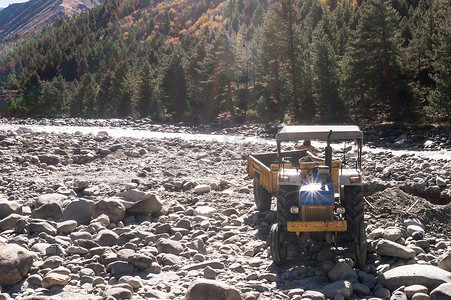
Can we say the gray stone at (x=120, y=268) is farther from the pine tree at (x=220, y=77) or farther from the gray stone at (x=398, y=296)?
the pine tree at (x=220, y=77)

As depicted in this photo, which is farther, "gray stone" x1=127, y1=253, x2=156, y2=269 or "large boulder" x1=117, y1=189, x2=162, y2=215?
"large boulder" x1=117, y1=189, x2=162, y2=215

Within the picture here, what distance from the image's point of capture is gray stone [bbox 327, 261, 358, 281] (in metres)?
6.85

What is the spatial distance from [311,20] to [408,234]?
6380cm

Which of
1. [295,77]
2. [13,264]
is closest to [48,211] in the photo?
[13,264]

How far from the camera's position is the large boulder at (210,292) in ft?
19.5

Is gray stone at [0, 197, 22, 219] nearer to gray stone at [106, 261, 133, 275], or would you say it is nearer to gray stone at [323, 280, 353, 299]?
gray stone at [106, 261, 133, 275]

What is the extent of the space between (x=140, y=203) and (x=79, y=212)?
1.49m

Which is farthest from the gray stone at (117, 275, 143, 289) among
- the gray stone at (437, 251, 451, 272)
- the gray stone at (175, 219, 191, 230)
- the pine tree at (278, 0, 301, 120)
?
the pine tree at (278, 0, 301, 120)

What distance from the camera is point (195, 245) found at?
28.1ft

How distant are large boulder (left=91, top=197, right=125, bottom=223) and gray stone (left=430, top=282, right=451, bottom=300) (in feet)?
23.0

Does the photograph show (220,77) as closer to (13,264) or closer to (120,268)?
(120,268)

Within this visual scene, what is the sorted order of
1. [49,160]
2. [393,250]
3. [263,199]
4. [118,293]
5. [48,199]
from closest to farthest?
[118,293] → [393,250] → [263,199] → [48,199] → [49,160]

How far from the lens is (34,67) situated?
124 meters

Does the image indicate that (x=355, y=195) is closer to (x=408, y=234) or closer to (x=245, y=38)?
(x=408, y=234)
